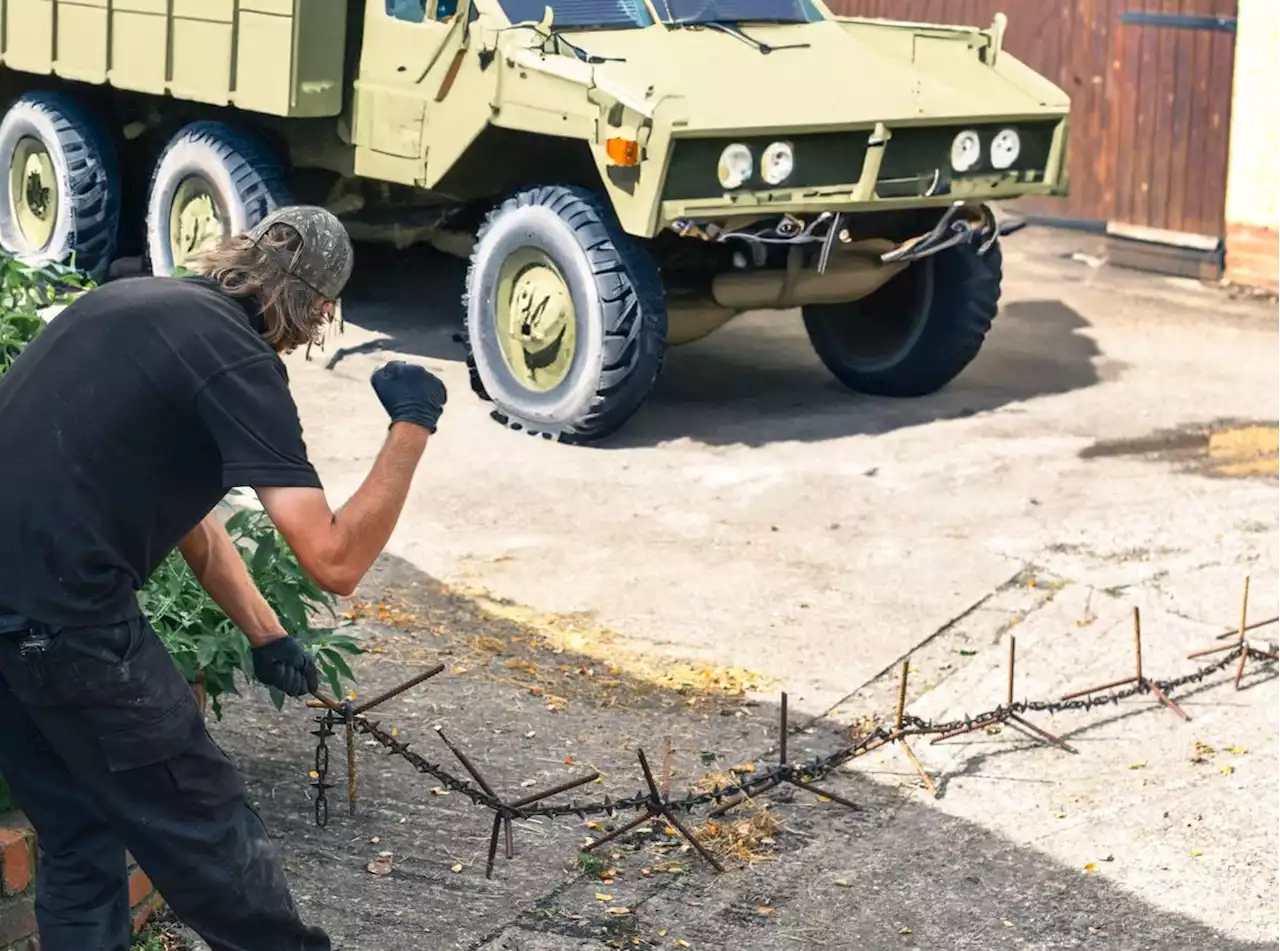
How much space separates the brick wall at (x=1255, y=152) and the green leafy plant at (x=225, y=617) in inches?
289

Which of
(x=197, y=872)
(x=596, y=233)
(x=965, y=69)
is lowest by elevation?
(x=197, y=872)

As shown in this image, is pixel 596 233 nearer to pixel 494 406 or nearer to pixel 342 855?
pixel 494 406

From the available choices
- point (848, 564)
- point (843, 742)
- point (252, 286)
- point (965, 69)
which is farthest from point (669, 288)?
point (252, 286)

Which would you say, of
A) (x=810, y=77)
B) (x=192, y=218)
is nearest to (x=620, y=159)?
(x=810, y=77)

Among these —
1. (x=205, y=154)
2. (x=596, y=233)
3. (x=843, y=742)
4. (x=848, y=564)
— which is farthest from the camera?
(x=205, y=154)

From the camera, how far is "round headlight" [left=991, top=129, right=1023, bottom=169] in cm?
802

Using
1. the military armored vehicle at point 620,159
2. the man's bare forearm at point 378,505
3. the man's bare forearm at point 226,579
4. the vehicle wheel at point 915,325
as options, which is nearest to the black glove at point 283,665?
the man's bare forearm at point 226,579

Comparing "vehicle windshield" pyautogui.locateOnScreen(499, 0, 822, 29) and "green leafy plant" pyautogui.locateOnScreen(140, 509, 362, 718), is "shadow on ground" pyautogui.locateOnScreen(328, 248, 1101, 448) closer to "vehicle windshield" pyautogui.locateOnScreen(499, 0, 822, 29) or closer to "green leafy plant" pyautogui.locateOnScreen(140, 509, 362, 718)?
"vehicle windshield" pyautogui.locateOnScreen(499, 0, 822, 29)

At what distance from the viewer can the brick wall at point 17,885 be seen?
3.69 m

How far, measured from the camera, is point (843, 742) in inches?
206

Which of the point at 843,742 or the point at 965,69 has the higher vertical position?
the point at 965,69

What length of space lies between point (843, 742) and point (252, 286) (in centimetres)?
230

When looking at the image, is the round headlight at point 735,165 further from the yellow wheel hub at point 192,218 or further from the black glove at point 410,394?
the black glove at point 410,394

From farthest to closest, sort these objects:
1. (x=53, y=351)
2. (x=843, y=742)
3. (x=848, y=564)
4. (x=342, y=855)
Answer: (x=848, y=564) < (x=843, y=742) < (x=342, y=855) < (x=53, y=351)
